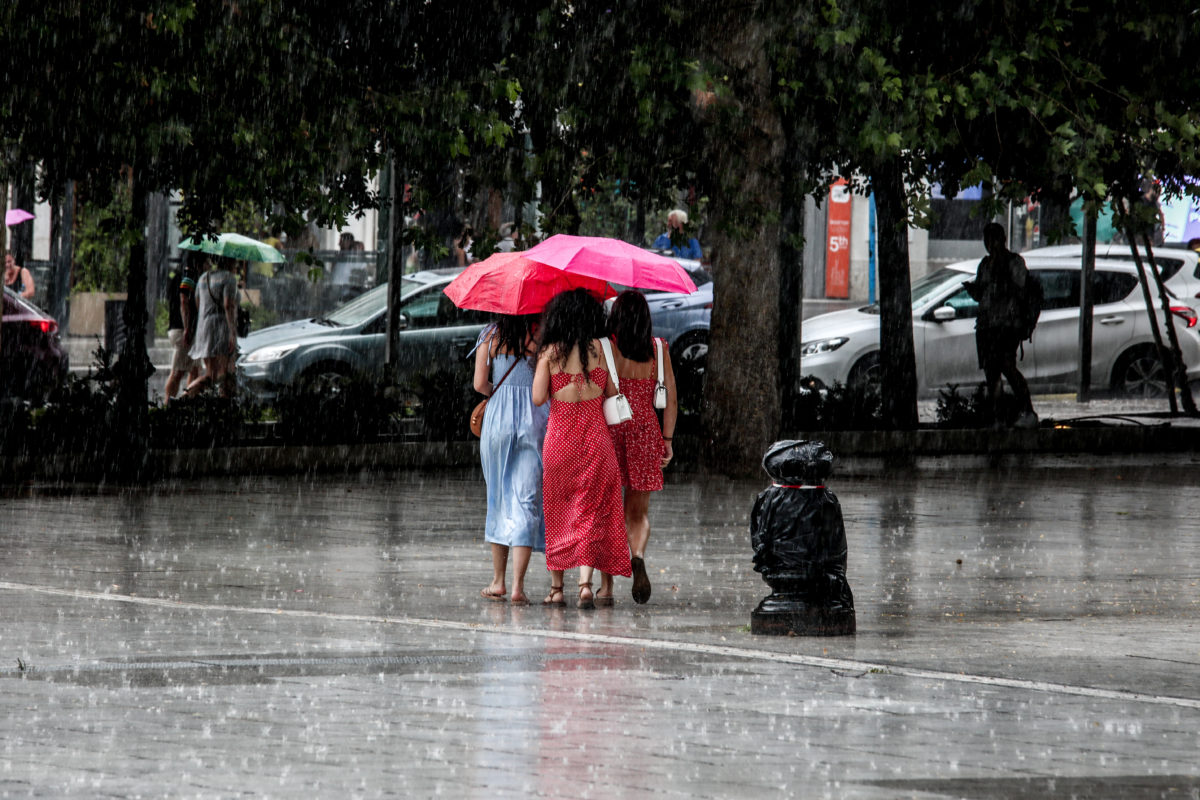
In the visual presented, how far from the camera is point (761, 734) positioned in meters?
6.44

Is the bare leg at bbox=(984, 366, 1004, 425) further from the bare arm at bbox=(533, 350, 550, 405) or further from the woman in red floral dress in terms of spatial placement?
the bare arm at bbox=(533, 350, 550, 405)

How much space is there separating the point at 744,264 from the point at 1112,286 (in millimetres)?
8935

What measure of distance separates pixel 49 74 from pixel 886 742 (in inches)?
351

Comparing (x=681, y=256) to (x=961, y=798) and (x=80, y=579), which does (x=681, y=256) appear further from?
(x=961, y=798)

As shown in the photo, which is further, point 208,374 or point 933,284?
point 933,284

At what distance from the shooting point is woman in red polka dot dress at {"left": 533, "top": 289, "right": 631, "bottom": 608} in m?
9.80

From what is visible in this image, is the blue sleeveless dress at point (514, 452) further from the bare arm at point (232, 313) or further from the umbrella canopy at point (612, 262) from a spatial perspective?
the bare arm at point (232, 313)

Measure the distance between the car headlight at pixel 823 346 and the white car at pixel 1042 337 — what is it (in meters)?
0.01

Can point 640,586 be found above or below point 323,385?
below

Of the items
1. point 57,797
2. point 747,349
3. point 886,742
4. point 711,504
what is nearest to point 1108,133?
point 747,349

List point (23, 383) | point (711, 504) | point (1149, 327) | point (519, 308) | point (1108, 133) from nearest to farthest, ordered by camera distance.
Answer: point (519, 308)
point (711, 504)
point (1108, 133)
point (23, 383)
point (1149, 327)

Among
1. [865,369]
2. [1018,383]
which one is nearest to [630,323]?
[1018,383]

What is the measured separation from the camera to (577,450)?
32.3ft

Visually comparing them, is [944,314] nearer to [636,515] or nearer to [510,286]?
[636,515]
